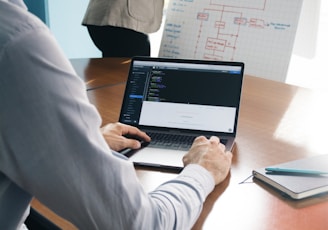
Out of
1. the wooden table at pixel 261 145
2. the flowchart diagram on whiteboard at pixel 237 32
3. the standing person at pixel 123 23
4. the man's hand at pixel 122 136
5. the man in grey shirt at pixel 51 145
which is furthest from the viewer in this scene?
the standing person at pixel 123 23

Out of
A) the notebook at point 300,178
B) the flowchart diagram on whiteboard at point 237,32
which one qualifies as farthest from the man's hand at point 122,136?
the flowchart diagram on whiteboard at point 237,32

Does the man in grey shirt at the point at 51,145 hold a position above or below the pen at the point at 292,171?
above

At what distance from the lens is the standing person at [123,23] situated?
81.2 inches

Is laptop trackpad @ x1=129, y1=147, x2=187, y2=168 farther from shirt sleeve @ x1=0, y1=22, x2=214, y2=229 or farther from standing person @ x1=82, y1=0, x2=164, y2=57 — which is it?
standing person @ x1=82, y1=0, x2=164, y2=57

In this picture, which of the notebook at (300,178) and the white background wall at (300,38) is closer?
Result: the notebook at (300,178)

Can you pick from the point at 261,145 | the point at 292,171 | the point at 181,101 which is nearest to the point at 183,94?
the point at 181,101

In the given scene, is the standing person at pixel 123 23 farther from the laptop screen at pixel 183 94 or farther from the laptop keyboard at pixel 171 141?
the laptop keyboard at pixel 171 141

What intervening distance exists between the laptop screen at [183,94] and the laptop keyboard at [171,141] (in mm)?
31

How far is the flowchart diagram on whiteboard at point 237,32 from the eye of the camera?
6.40 ft

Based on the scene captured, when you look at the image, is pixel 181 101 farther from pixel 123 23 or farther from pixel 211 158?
pixel 123 23

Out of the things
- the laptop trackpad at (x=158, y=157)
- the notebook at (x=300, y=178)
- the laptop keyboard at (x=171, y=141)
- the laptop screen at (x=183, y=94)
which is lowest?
the laptop trackpad at (x=158, y=157)

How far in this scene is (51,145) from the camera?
566 millimetres

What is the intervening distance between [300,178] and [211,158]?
200mm

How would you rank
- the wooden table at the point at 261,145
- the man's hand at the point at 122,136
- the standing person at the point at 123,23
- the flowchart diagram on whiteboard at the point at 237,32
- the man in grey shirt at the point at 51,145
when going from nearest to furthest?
the man in grey shirt at the point at 51,145, the wooden table at the point at 261,145, the man's hand at the point at 122,136, the flowchart diagram on whiteboard at the point at 237,32, the standing person at the point at 123,23
